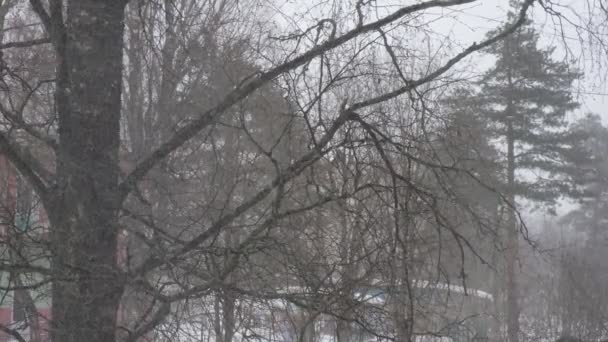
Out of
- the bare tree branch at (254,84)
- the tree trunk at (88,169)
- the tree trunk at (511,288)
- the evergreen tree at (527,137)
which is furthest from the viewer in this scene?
the evergreen tree at (527,137)

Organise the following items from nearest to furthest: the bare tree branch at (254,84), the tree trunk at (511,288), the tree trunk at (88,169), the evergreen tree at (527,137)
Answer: the tree trunk at (88,169), the bare tree branch at (254,84), the tree trunk at (511,288), the evergreen tree at (527,137)

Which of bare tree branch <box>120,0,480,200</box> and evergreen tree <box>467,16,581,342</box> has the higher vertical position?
evergreen tree <box>467,16,581,342</box>

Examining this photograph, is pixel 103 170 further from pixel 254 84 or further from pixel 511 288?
pixel 511 288

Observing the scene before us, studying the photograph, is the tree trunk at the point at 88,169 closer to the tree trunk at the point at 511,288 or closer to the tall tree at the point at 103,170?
the tall tree at the point at 103,170

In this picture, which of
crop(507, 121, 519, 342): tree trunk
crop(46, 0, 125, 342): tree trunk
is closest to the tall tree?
crop(46, 0, 125, 342): tree trunk

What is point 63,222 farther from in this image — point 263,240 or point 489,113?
point 489,113

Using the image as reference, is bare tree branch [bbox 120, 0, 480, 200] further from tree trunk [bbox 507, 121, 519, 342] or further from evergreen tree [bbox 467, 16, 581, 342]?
evergreen tree [bbox 467, 16, 581, 342]

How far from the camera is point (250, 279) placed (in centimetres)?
366

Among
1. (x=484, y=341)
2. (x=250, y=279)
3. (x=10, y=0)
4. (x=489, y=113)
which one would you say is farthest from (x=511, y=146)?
(x=250, y=279)

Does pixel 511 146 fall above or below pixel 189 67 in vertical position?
above

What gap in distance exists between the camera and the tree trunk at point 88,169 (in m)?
3.32

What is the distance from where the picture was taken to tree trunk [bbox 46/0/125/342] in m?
3.32

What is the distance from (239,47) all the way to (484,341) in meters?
2.88

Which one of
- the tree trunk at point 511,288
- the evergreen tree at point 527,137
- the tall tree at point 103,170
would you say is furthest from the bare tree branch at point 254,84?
the evergreen tree at point 527,137
